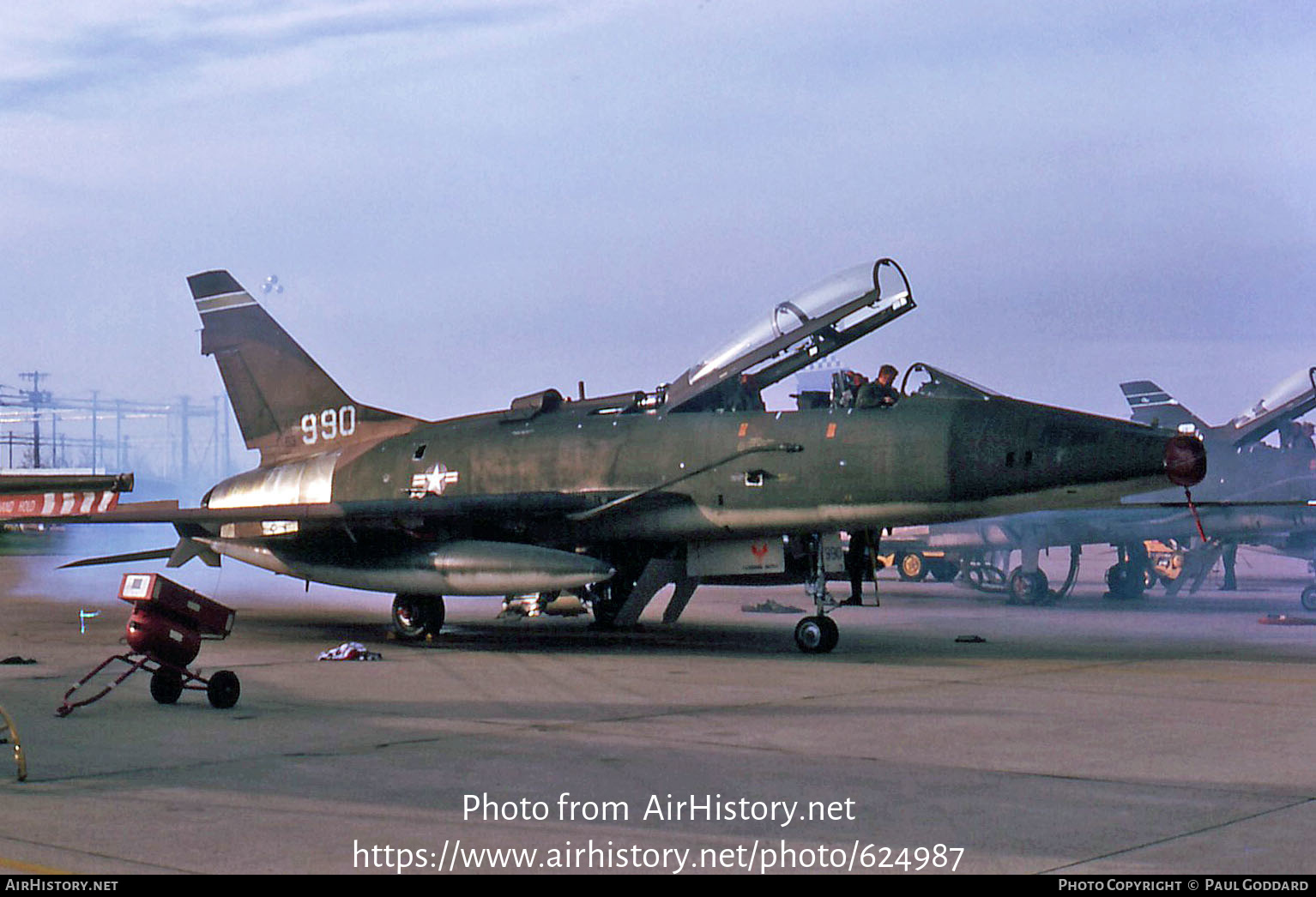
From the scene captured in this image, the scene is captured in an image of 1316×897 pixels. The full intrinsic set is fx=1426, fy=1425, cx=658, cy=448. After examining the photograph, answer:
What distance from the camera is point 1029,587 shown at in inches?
939

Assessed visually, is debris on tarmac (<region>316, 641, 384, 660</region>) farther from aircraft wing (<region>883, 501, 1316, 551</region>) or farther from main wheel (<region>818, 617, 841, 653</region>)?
aircraft wing (<region>883, 501, 1316, 551</region>)

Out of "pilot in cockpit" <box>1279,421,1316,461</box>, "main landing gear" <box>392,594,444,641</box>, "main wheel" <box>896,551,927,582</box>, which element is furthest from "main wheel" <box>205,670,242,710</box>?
"main wheel" <box>896,551,927,582</box>

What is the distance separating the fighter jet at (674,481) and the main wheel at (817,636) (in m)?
0.02

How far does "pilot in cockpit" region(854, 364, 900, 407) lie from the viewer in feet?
43.8

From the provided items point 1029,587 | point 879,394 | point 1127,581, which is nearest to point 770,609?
point 1029,587

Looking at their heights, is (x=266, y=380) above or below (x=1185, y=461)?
above

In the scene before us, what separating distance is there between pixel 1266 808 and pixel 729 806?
7.86 ft

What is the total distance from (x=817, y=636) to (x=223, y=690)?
20.2ft

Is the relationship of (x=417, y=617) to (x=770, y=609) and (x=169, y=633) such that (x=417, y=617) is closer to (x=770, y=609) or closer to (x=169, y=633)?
(x=169, y=633)

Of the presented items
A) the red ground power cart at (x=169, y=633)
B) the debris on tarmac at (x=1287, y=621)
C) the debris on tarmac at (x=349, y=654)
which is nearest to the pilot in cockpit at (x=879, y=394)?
the debris on tarmac at (x=349, y=654)

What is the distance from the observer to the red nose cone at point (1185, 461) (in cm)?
1181

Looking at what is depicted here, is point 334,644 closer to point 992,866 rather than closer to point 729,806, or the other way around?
point 729,806

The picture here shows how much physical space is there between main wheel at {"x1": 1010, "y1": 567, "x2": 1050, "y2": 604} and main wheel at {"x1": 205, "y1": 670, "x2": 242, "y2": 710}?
16466mm
